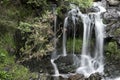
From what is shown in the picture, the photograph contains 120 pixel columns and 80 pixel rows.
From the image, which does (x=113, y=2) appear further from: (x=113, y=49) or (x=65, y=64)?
(x=65, y=64)

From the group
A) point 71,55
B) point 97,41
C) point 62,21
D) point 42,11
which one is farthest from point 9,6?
point 97,41

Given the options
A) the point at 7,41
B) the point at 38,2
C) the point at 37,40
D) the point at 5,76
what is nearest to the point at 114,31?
the point at 38,2

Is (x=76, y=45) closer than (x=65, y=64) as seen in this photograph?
No

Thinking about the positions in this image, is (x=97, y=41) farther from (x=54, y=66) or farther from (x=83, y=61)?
(x=54, y=66)

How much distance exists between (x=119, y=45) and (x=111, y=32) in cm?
79

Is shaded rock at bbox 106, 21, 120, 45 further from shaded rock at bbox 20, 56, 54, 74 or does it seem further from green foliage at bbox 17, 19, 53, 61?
green foliage at bbox 17, 19, 53, 61

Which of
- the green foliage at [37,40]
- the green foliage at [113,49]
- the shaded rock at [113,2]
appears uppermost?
the green foliage at [37,40]

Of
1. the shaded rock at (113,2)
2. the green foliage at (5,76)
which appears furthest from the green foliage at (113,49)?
the green foliage at (5,76)

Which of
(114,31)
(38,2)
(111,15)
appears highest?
(38,2)

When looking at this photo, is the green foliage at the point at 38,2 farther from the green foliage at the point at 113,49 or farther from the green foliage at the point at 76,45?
the green foliage at the point at 113,49

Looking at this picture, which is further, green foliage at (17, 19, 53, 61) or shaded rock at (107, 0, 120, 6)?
shaded rock at (107, 0, 120, 6)

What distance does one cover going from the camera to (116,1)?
16.7 metres

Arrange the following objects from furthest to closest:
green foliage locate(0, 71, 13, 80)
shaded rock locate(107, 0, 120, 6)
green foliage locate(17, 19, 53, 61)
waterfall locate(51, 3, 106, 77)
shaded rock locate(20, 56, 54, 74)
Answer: shaded rock locate(107, 0, 120, 6) < waterfall locate(51, 3, 106, 77) < shaded rock locate(20, 56, 54, 74) < green foliage locate(0, 71, 13, 80) < green foliage locate(17, 19, 53, 61)

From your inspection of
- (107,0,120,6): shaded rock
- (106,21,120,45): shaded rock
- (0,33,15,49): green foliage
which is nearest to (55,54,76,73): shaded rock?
(106,21,120,45): shaded rock
